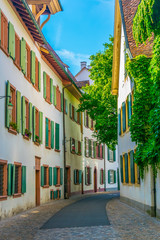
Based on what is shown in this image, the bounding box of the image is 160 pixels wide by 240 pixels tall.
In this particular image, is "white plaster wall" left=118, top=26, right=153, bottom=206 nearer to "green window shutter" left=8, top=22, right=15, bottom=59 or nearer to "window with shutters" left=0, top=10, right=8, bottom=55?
"green window shutter" left=8, top=22, right=15, bottom=59

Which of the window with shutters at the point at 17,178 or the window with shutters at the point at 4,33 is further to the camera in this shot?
the window with shutters at the point at 17,178

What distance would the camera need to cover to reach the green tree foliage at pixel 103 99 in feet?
102

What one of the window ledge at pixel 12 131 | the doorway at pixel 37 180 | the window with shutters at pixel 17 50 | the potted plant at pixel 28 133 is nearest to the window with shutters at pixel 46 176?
the doorway at pixel 37 180

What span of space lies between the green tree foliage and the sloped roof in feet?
33.4

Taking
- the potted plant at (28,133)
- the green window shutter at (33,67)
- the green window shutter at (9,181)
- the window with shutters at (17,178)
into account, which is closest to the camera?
the green window shutter at (9,181)

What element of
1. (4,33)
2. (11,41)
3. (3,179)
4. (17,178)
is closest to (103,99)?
(17,178)

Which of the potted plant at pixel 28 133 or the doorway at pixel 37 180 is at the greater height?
the potted plant at pixel 28 133

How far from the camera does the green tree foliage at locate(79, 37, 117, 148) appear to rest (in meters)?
31.0

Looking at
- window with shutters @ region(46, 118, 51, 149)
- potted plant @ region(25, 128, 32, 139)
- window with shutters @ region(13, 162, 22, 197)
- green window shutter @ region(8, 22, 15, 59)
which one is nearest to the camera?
green window shutter @ region(8, 22, 15, 59)

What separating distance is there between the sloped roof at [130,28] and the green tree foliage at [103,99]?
33.4 feet

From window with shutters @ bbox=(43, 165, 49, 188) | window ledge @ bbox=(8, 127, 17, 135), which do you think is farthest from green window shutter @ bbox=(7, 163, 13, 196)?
window with shutters @ bbox=(43, 165, 49, 188)

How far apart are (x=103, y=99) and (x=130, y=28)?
1278 cm

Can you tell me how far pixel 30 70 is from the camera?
21.9 metres

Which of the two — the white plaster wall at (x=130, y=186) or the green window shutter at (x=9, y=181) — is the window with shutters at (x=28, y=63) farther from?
the green window shutter at (x=9, y=181)
